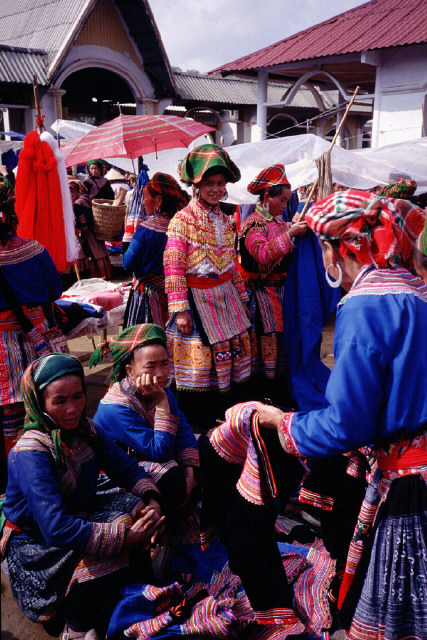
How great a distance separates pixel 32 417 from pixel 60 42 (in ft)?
50.6

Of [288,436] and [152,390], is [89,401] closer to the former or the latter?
[152,390]

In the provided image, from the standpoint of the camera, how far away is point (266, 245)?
399cm

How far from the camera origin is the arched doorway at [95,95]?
1853 centimetres

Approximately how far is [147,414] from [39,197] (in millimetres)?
2357

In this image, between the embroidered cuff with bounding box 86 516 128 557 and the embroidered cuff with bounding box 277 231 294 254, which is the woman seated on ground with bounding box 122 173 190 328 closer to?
the embroidered cuff with bounding box 277 231 294 254

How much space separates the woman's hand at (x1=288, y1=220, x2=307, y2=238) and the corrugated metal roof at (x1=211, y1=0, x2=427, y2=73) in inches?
308

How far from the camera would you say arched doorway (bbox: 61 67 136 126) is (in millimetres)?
18531

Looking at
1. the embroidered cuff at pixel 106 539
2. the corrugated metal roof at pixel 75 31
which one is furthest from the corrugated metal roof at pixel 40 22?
the embroidered cuff at pixel 106 539

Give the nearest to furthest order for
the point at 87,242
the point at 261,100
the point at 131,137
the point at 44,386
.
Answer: the point at 44,386, the point at 131,137, the point at 87,242, the point at 261,100

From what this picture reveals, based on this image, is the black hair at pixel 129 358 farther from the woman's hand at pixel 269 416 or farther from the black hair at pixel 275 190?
the black hair at pixel 275 190

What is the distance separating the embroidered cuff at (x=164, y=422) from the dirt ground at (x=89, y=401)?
90cm

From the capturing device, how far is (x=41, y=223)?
443 centimetres

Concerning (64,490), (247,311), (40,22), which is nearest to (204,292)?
(247,311)

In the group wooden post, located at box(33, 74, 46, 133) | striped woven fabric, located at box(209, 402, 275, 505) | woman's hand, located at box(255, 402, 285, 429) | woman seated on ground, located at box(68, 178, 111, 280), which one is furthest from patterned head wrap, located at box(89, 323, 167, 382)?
woman seated on ground, located at box(68, 178, 111, 280)
